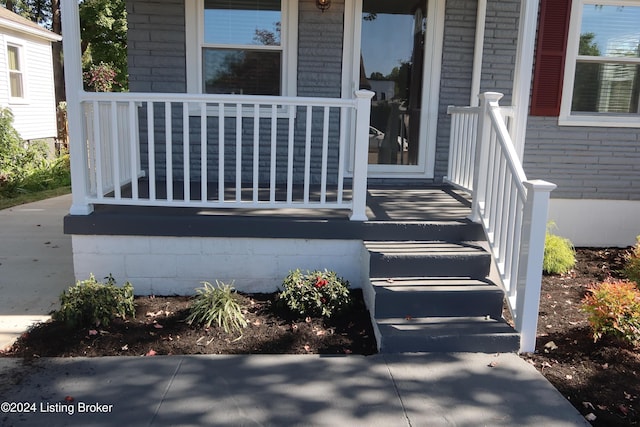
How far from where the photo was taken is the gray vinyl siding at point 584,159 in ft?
18.2

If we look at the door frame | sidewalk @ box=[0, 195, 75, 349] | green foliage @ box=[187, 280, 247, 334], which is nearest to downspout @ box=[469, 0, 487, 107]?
the door frame

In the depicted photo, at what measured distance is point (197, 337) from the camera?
3.41 metres

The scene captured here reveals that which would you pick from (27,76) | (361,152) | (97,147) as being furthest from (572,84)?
(27,76)

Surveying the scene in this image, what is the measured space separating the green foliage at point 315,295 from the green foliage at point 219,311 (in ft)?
1.15

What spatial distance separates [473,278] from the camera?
3777 millimetres

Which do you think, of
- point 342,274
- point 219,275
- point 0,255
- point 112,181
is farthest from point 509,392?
point 0,255

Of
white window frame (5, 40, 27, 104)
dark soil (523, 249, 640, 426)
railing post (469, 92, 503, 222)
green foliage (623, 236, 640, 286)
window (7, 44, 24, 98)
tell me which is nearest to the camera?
dark soil (523, 249, 640, 426)

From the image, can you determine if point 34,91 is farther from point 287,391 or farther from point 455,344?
point 455,344

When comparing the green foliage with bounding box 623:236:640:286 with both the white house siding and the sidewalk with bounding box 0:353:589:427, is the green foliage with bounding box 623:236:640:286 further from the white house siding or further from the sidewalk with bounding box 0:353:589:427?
the white house siding

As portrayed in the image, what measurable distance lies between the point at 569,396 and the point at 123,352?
8.71 feet

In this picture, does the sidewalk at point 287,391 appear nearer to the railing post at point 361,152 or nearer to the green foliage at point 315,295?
the green foliage at point 315,295

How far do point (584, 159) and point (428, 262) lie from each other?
9.80ft

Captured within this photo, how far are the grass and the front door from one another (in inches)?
237

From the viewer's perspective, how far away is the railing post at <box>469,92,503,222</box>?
13.5 feet
